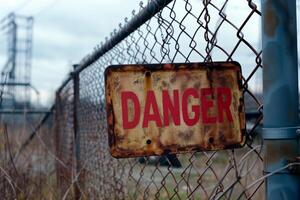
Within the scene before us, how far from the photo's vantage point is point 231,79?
4.62 feet

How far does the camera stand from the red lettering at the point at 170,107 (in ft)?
4.72

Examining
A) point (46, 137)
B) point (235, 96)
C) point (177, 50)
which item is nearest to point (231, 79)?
point (235, 96)

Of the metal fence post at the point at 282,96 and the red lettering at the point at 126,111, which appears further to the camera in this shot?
the red lettering at the point at 126,111

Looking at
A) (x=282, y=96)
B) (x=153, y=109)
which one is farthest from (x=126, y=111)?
(x=282, y=96)

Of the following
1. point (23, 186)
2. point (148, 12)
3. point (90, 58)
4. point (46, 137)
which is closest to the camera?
point (148, 12)

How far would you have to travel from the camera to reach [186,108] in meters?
1.42

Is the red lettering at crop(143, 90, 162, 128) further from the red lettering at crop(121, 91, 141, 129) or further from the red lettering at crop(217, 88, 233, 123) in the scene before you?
the red lettering at crop(217, 88, 233, 123)

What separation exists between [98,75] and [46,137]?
3.87m

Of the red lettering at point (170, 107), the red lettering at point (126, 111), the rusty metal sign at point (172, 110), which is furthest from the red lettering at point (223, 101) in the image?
the red lettering at point (126, 111)

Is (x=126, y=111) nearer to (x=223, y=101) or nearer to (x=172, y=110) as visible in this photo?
(x=172, y=110)

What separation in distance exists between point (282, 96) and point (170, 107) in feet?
1.19

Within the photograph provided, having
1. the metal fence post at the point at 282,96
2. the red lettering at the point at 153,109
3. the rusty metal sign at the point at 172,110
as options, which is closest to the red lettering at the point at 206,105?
the rusty metal sign at the point at 172,110

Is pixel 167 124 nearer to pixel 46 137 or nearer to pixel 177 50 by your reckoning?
pixel 177 50

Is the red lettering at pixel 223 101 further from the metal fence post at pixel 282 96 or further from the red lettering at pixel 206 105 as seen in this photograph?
the metal fence post at pixel 282 96
